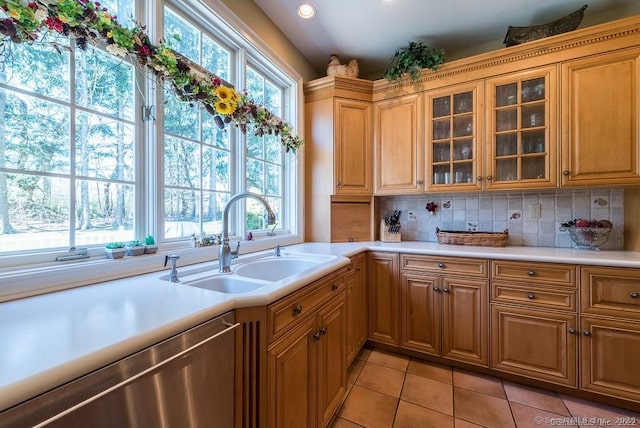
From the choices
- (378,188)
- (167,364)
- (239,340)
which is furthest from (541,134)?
(167,364)

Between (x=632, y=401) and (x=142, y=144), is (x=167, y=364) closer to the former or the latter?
(x=142, y=144)

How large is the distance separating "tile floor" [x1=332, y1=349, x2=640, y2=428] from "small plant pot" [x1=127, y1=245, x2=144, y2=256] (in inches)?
53.8

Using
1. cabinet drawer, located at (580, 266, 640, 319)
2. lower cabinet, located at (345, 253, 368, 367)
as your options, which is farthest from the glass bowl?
lower cabinet, located at (345, 253, 368, 367)

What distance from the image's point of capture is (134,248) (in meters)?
1.25

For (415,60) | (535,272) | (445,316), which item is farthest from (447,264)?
(415,60)

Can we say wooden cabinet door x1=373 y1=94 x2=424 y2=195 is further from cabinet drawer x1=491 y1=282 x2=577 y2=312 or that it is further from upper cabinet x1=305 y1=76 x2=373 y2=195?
cabinet drawer x1=491 y1=282 x2=577 y2=312

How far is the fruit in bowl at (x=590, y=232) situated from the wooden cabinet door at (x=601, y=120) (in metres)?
Answer: 0.29

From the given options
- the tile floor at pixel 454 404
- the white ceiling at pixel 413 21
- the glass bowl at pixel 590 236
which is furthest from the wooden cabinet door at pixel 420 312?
the white ceiling at pixel 413 21

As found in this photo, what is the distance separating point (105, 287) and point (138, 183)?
533mm

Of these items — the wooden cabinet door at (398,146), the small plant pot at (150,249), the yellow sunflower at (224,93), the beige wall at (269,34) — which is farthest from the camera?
the wooden cabinet door at (398,146)

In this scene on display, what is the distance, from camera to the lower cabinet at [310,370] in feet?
3.36

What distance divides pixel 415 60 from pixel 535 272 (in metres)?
1.86

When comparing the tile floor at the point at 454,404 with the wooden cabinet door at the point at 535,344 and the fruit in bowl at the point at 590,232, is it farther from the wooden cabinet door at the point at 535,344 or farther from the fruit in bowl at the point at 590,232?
the fruit in bowl at the point at 590,232

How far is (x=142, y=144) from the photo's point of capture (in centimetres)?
135
